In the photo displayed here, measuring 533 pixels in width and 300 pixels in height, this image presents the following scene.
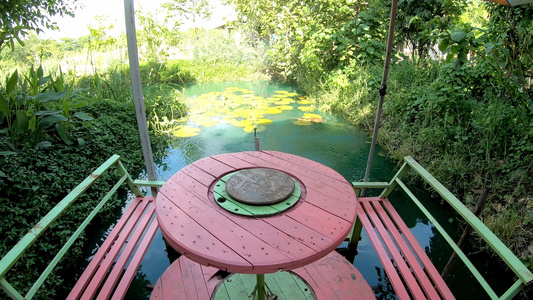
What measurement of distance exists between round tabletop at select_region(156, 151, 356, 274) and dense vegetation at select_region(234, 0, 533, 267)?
133cm

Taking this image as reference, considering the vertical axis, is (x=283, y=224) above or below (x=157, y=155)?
above

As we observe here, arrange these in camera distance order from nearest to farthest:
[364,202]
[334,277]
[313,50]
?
[334,277] < [364,202] < [313,50]

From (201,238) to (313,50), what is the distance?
18.2 ft

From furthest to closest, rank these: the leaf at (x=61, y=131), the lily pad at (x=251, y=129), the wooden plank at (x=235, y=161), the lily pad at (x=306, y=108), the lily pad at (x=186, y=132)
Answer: the lily pad at (x=306, y=108), the lily pad at (x=251, y=129), the lily pad at (x=186, y=132), the leaf at (x=61, y=131), the wooden plank at (x=235, y=161)

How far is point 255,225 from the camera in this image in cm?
110

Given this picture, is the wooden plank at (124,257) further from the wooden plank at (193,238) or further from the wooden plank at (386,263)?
the wooden plank at (386,263)

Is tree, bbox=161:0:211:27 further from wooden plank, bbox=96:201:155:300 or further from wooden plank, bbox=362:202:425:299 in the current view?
wooden plank, bbox=362:202:425:299

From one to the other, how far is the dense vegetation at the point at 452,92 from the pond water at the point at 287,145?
0.32 m

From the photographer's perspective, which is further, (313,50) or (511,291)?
(313,50)

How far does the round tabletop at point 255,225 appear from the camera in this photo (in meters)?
0.95

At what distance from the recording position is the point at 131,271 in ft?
4.68

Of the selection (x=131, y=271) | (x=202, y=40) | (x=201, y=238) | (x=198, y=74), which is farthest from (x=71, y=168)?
(x=202, y=40)

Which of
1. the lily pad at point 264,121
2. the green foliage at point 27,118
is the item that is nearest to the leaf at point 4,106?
the green foliage at point 27,118

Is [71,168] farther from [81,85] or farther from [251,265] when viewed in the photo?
[81,85]
